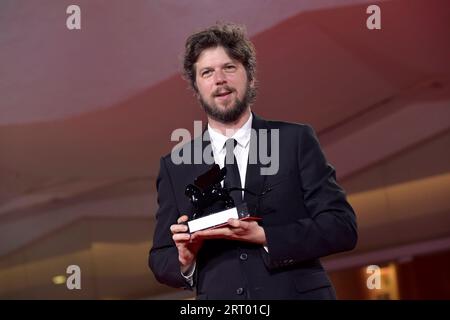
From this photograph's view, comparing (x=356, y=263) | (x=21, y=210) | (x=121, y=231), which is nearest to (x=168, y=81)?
(x=121, y=231)

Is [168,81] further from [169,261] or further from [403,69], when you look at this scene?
[169,261]

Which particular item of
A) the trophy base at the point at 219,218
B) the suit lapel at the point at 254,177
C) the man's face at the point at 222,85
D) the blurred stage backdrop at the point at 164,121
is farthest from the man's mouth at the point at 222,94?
the blurred stage backdrop at the point at 164,121

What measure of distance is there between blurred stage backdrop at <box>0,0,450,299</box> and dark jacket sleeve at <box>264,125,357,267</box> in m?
0.91

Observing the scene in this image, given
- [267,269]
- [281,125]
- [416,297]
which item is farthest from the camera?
[416,297]

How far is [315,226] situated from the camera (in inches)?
63.3

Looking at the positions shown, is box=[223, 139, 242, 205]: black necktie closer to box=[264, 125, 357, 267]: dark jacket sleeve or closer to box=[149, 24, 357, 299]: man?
box=[149, 24, 357, 299]: man

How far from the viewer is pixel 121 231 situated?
2.71 meters

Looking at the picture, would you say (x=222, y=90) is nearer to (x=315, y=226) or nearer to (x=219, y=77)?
(x=219, y=77)

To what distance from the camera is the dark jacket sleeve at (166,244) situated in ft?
5.52

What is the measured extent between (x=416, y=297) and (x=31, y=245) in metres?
1.52

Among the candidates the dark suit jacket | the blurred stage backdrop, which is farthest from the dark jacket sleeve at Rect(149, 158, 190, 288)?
the blurred stage backdrop

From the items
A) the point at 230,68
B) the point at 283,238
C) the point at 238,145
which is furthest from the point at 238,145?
the point at 283,238

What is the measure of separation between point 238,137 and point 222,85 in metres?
0.14

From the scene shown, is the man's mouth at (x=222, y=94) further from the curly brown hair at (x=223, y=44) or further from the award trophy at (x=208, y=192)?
the award trophy at (x=208, y=192)
